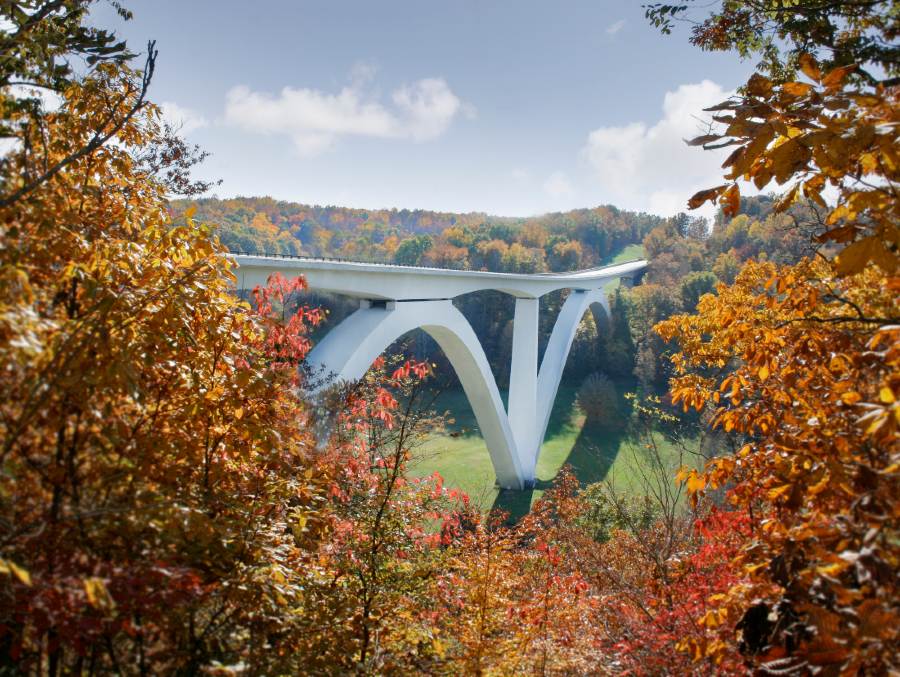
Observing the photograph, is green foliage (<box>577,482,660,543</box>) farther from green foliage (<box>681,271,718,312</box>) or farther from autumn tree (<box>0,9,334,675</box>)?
green foliage (<box>681,271,718,312</box>)

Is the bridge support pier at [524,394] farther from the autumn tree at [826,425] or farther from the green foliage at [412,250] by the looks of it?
the green foliage at [412,250]

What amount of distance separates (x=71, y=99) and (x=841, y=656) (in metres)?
4.28

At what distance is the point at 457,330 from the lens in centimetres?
1605

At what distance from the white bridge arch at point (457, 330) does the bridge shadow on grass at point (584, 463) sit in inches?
29.6

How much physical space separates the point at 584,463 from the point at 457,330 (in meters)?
11.4

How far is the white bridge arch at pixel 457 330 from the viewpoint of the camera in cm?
1056

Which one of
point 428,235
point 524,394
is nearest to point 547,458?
point 524,394

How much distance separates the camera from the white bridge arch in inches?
416

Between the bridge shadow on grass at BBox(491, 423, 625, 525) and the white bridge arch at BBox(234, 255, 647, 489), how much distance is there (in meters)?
0.75

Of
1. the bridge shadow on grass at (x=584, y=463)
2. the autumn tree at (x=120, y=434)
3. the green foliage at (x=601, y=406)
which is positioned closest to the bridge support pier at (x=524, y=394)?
the bridge shadow on grass at (x=584, y=463)

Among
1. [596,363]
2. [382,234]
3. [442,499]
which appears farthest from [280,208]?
[442,499]

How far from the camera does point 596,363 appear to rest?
4012 cm

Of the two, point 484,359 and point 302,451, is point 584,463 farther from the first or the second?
point 302,451

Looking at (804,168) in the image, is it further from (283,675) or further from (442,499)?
(442,499)
